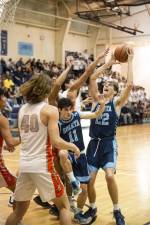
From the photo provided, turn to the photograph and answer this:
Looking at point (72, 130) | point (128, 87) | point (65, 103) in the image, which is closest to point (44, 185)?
point (65, 103)

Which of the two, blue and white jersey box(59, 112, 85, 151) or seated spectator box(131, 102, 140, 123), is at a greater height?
blue and white jersey box(59, 112, 85, 151)

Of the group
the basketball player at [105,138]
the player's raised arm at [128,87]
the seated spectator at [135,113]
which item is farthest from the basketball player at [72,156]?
the seated spectator at [135,113]

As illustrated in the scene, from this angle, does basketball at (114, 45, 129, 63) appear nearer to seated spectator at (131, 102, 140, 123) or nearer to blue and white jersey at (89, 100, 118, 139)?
blue and white jersey at (89, 100, 118, 139)

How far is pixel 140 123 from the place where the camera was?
21.7 meters

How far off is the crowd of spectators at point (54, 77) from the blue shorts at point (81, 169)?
990 cm

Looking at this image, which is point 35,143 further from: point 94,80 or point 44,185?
point 94,80

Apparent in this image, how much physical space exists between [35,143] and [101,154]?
151 cm

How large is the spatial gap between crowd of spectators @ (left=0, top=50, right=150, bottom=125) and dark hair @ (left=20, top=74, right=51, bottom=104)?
36.1ft

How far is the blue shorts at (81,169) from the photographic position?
476cm

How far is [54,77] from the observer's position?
1611cm

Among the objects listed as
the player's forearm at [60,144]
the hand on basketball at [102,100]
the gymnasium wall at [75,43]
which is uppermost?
the gymnasium wall at [75,43]

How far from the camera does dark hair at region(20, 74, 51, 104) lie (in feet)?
11.8

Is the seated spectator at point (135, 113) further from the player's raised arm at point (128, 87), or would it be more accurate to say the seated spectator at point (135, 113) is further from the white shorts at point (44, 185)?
the white shorts at point (44, 185)

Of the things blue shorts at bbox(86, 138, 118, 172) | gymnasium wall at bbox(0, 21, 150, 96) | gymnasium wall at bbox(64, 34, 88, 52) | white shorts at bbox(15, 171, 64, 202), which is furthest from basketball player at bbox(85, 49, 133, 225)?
gymnasium wall at bbox(64, 34, 88, 52)
